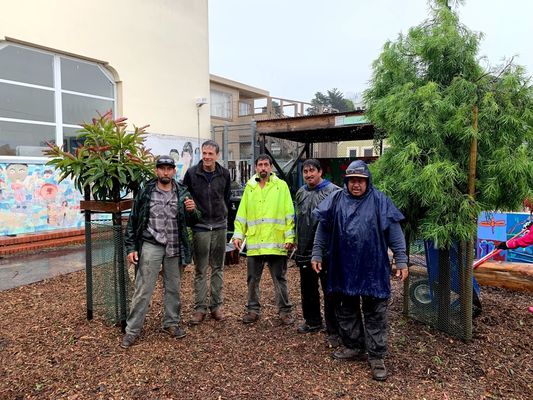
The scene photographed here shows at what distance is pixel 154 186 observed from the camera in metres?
3.98

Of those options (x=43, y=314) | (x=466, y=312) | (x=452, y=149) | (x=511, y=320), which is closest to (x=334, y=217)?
(x=452, y=149)

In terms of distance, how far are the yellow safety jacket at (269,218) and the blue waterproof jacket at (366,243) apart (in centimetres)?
94

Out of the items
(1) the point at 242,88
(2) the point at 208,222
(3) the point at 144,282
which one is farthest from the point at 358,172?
(1) the point at 242,88

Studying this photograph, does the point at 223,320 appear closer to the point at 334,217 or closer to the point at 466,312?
the point at 334,217

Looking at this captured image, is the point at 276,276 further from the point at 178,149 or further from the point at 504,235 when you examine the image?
the point at 178,149

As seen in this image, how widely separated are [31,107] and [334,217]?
8175 mm

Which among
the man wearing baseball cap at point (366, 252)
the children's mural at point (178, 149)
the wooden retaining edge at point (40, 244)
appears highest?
the children's mural at point (178, 149)

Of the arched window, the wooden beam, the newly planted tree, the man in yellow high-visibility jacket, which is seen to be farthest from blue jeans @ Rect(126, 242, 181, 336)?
the wooden beam

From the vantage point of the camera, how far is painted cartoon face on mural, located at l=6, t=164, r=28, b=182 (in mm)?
8500

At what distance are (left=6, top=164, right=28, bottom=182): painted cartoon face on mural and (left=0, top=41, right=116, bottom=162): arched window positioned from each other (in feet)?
0.53

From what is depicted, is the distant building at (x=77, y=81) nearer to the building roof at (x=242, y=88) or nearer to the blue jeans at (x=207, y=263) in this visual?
the blue jeans at (x=207, y=263)

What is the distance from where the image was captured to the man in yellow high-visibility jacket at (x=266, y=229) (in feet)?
14.3

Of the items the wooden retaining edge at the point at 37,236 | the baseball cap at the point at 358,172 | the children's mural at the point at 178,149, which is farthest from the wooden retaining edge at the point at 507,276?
the children's mural at the point at 178,149

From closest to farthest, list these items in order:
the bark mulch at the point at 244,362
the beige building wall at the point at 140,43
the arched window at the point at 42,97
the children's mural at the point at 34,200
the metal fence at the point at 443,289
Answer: the bark mulch at the point at 244,362, the metal fence at the point at 443,289, the children's mural at the point at 34,200, the arched window at the point at 42,97, the beige building wall at the point at 140,43
